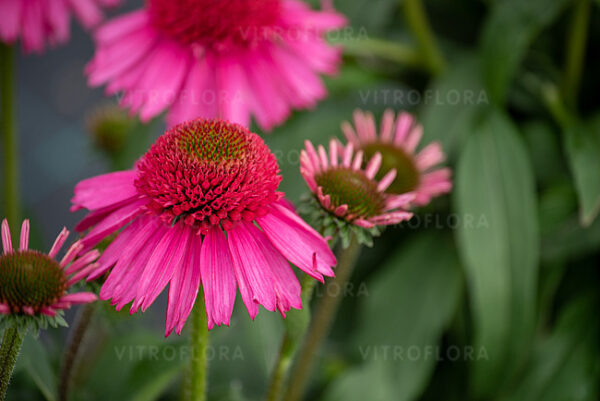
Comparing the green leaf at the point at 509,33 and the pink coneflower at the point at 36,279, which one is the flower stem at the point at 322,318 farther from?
the green leaf at the point at 509,33

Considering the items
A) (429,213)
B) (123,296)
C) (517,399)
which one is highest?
(123,296)

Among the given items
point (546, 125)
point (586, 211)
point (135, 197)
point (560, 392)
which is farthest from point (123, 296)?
point (546, 125)

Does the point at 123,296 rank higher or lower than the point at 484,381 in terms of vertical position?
higher

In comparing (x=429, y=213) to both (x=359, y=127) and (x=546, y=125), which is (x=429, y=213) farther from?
(x=359, y=127)

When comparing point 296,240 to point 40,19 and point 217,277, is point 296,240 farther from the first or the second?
point 40,19

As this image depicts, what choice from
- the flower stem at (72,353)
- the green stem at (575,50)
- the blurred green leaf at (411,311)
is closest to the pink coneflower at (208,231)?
the flower stem at (72,353)

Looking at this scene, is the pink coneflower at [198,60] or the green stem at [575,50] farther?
the green stem at [575,50]

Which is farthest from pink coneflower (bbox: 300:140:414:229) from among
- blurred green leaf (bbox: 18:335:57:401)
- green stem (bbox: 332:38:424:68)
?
green stem (bbox: 332:38:424:68)
